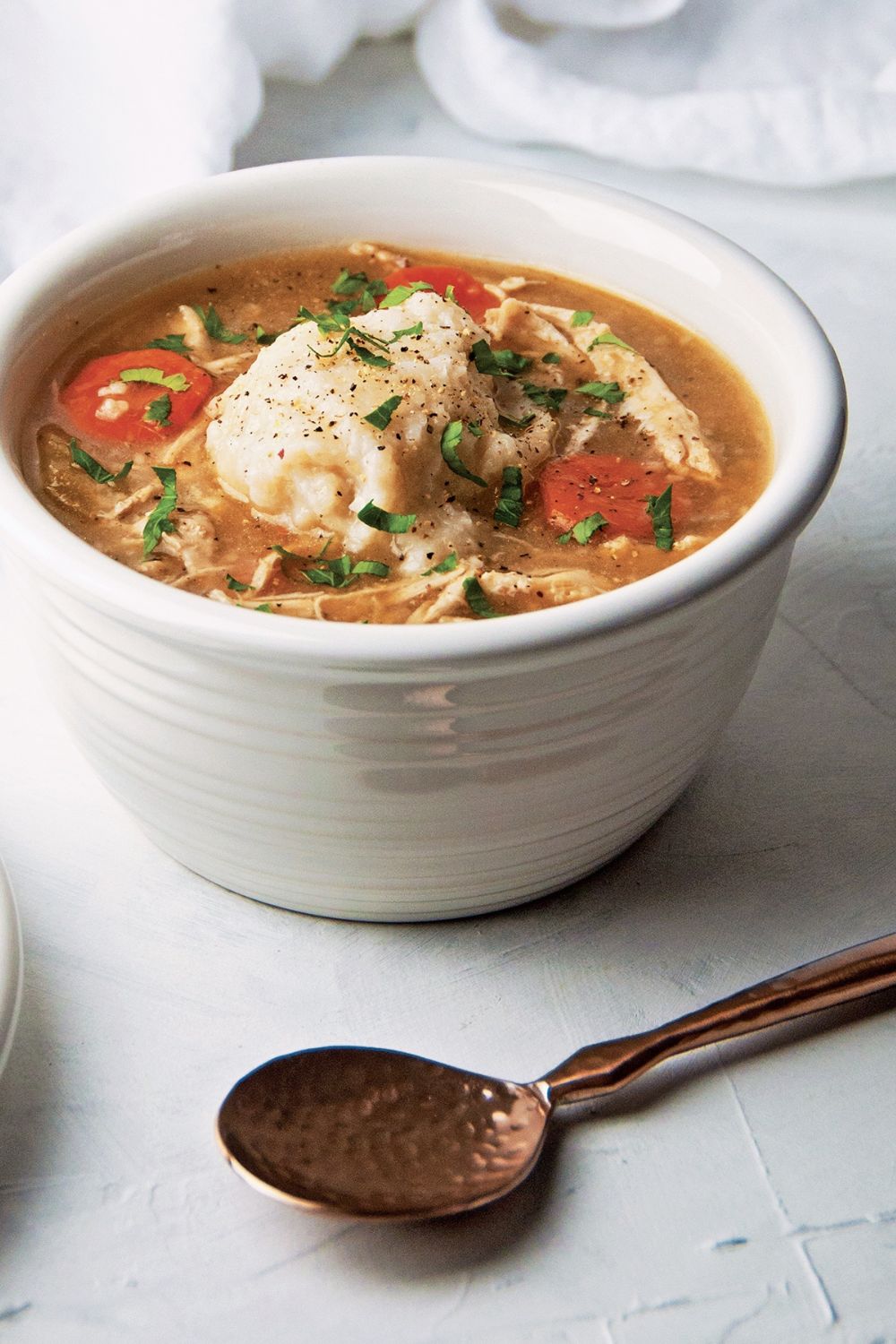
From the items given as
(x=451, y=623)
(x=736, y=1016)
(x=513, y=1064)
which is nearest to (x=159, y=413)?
(x=451, y=623)

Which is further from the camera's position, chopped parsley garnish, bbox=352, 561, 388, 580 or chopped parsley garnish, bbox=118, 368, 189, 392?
chopped parsley garnish, bbox=118, 368, 189, 392

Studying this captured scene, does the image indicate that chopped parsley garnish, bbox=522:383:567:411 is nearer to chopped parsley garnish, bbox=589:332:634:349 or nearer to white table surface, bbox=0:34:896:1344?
chopped parsley garnish, bbox=589:332:634:349

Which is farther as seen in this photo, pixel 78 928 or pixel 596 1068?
pixel 78 928

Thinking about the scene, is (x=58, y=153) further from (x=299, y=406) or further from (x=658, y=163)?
(x=299, y=406)

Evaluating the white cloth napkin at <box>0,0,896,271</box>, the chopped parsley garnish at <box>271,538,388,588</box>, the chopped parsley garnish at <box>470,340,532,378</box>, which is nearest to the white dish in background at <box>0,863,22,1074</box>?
the chopped parsley garnish at <box>271,538,388,588</box>

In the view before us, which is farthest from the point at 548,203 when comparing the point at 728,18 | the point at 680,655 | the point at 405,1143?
the point at 728,18
